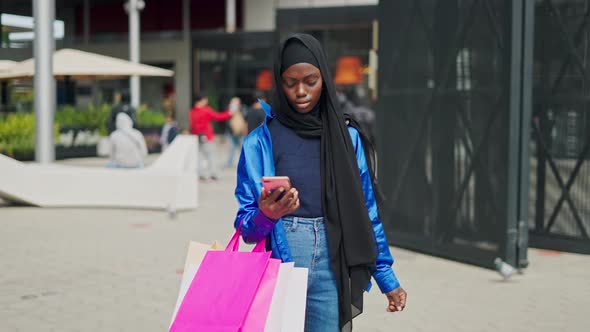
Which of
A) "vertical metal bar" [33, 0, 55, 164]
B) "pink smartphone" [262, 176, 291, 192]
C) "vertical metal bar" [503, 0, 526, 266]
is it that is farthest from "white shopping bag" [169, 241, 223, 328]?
"vertical metal bar" [33, 0, 55, 164]

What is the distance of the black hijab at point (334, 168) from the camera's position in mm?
2967

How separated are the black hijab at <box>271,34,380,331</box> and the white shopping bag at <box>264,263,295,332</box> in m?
0.31

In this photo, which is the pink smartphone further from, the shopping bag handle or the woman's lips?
the woman's lips

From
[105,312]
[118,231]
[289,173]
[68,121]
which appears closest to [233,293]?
[289,173]

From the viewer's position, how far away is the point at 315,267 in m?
3.05

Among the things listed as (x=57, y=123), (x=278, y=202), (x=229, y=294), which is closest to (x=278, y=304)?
(x=229, y=294)

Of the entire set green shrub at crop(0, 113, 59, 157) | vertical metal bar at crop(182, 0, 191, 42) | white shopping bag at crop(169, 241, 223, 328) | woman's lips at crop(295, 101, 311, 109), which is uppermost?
vertical metal bar at crop(182, 0, 191, 42)

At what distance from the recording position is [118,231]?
10.5 m

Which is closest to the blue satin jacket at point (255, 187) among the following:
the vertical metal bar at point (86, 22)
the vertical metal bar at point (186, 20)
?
the vertical metal bar at point (186, 20)

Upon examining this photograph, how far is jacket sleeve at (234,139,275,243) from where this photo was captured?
2886 millimetres

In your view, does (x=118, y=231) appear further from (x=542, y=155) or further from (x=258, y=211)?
(x=258, y=211)

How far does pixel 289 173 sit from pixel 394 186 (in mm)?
6561

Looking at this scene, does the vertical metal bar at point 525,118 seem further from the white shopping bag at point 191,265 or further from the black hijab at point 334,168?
the white shopping bag at point 191,265

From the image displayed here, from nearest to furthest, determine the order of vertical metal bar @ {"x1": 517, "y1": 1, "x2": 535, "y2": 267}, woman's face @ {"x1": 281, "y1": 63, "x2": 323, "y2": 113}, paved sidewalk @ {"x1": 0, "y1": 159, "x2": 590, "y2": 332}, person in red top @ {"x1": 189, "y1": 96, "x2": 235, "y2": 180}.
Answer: woman's face @ {"x1": 281, "y1": 63, "x2": 323, "y2": 113}, paved sidewalk @ {"x1": 0, "y1": 159, "x2": 590, "y2": 332}, vertical metal bar @ {"x1": 517, "y1": 1, "x2": 535, "y2": 267}, person in red top @ {"x1": 189, "y1": 96, "x2": 235, "y2": 180}
